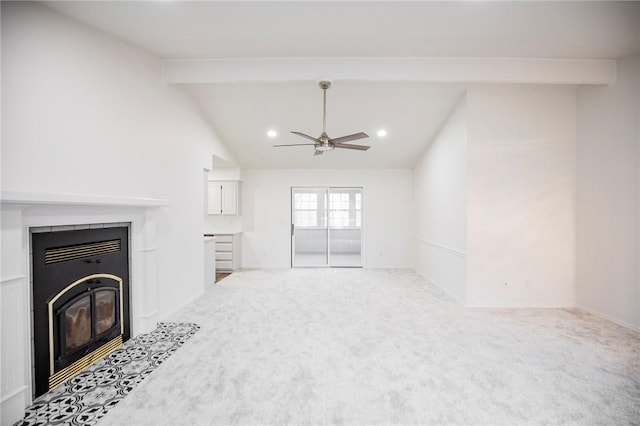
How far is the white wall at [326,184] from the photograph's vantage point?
6.85m

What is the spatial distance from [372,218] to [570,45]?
4441 millimetres

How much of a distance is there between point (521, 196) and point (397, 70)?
245cm

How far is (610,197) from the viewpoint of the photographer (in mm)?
3564

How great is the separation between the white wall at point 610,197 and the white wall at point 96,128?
5.44 metres

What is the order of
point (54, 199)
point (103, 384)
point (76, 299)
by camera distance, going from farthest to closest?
point (76, 299), point (103, 384), point (54, 199)

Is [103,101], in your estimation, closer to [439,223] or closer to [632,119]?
[439,223]

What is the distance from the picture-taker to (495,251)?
13.3ft

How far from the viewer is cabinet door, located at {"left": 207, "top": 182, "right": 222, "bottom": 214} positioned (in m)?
6.52

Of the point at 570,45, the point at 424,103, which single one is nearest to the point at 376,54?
the point at 424,103

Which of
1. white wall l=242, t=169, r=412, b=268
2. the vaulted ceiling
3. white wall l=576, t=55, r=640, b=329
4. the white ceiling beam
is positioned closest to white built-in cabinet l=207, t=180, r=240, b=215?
white wall l=242, t=169, r=412, b=268

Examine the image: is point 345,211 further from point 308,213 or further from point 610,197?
point 610,197

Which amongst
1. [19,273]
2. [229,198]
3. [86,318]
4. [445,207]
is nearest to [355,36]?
[445,207]

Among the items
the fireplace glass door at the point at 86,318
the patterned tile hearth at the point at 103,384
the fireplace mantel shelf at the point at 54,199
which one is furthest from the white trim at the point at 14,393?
the fireplace mantel shelf at the point at 54,199

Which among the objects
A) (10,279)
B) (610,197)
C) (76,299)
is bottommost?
(76,299)
